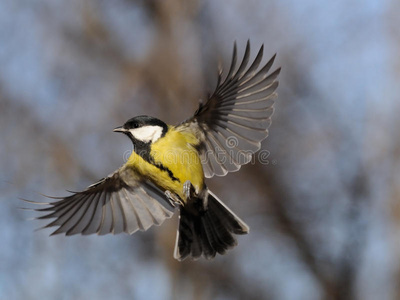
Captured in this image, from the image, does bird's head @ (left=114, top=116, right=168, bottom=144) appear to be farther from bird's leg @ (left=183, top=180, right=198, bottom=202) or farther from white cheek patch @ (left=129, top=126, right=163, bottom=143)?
bird's leg @ (left=183, top=180, right=198, bottom=202)

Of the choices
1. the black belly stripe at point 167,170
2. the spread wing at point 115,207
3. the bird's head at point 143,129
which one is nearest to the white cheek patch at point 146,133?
the bird's head at point 143,129

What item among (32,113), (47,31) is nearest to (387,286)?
(32,113)

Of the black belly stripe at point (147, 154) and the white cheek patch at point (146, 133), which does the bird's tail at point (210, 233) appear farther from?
the white cheek patch at point (146, 133)

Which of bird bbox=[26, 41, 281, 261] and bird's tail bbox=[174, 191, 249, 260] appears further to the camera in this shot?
bird's tail bbox=[174, 191, 249, 260]

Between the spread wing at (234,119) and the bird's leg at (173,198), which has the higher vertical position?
the spread wing at (234,119)

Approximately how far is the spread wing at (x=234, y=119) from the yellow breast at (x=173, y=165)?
237 mm

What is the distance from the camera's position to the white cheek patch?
3965 mm

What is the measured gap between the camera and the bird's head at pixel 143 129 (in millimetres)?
3938

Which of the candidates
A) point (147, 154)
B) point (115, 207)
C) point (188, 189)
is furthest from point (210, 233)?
point (147, 154)

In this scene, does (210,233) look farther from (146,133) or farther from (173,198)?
(146,133)

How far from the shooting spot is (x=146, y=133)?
3990mm

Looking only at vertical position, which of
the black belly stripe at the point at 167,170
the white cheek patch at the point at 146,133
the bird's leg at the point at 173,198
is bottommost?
the bird's leg at the point at 173,198

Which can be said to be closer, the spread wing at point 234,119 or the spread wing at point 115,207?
the spread wing at point 234,119

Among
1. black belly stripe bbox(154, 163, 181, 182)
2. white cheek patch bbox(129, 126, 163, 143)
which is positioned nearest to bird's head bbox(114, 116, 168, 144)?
white cheek patch bbox(129, 126, 163, 143)
